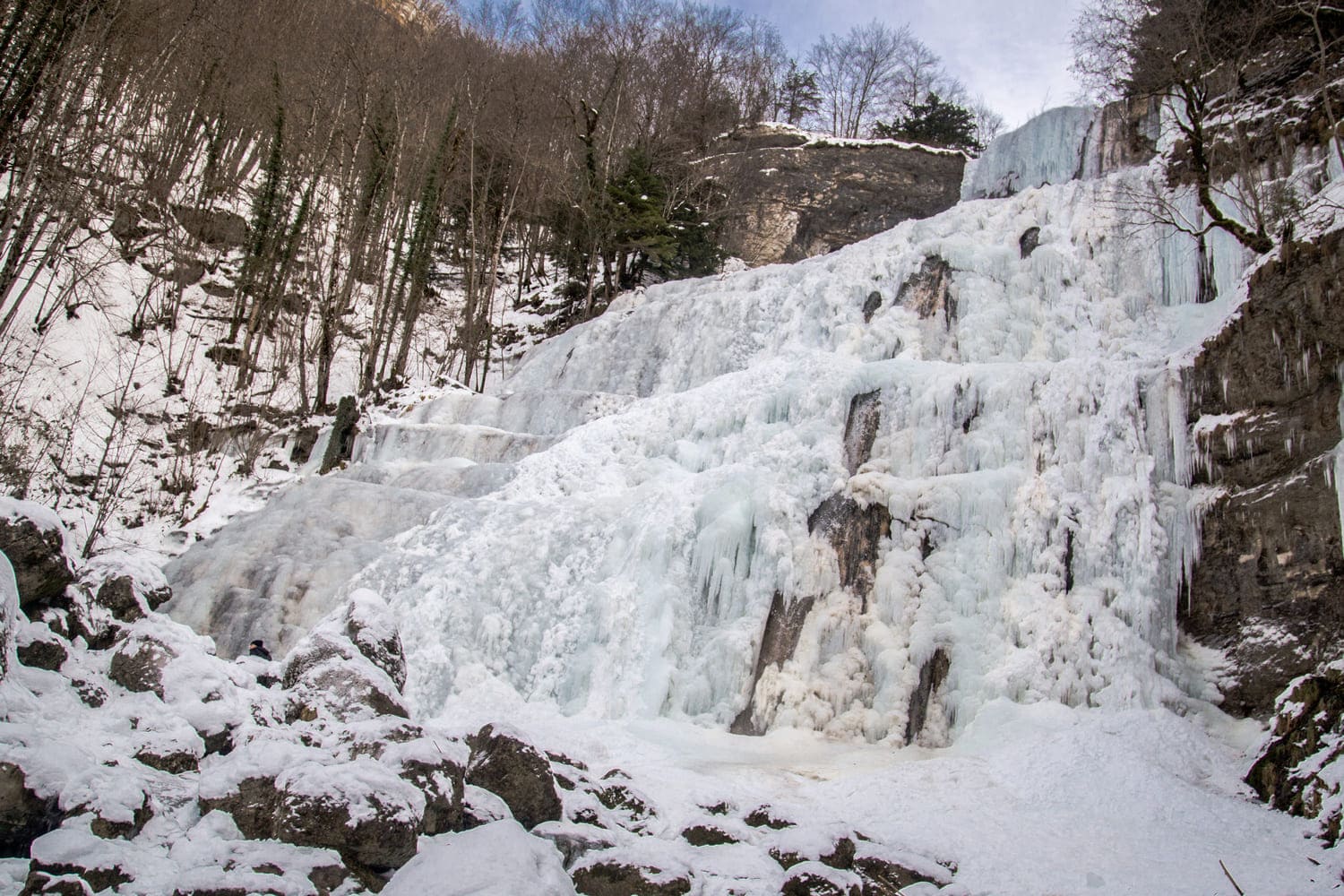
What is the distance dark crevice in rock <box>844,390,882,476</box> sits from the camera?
9.55m

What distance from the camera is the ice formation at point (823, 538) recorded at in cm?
773

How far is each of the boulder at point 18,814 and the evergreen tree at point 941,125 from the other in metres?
26.3

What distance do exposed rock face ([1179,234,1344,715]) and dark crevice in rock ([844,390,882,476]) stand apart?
308 centimetres

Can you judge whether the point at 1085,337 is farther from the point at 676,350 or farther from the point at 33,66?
the point at 33,66

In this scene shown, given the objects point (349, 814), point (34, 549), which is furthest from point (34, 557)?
point (349, 814)

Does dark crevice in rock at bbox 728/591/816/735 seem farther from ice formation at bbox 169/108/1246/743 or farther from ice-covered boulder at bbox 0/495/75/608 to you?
ice-covered boulder at bbox 0/495/75/608

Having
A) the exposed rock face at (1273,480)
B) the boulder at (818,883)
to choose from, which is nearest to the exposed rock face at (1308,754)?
the exposed rock face at (1273,480)

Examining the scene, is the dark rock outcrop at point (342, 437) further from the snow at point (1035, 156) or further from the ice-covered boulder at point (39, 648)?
the snow at point (1035, 156)

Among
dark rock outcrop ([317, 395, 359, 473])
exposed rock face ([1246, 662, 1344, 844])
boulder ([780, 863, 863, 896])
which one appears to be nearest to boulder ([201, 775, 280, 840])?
boulder ([780, 863, 863, 896])

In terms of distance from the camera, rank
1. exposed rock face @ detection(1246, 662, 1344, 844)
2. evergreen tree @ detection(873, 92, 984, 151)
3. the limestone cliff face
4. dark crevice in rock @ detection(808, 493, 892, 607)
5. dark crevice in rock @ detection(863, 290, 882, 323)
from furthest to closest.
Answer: evergreen tree @ detection(873, 92, 984, 151) < the limestone cliff face < dark crevice in rock @ detection(863, 290, 882, 323) < dark crevice in rock @ detection(808, 493, 892, 607) < exposed rock face @ detection(1246, 662, 1344, 844)

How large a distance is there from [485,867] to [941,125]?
26.2 m

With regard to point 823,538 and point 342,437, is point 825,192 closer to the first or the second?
point 342,437

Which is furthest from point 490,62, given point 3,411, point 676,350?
point 3,411

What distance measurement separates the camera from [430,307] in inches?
843
